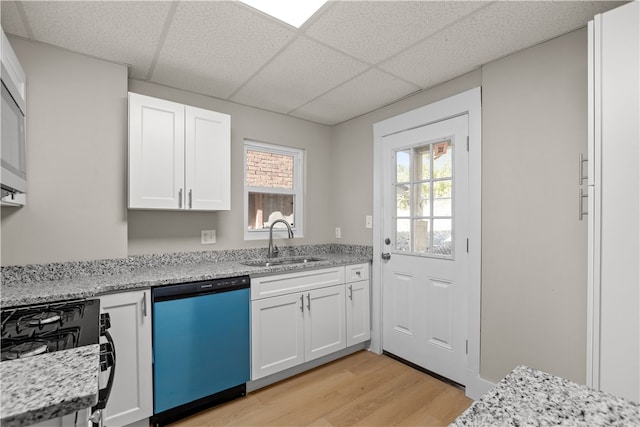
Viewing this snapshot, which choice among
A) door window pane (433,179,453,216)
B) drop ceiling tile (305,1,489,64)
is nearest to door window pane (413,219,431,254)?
door window pane (433,179,453,216)

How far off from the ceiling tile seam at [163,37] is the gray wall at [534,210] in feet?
6.48

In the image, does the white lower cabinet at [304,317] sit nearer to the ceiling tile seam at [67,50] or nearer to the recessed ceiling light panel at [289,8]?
the recessed ceiling light panel at [289,8]

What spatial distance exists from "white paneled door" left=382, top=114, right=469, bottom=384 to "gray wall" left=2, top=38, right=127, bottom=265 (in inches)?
86.1

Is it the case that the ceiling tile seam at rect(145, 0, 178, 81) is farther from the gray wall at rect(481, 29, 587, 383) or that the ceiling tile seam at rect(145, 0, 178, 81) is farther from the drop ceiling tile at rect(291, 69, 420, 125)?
the gray wall at rect(481, 29, 587, 383)

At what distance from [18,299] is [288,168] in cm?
234

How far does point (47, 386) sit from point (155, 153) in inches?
69.1

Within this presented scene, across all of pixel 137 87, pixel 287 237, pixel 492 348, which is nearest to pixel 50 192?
pixel 137 87

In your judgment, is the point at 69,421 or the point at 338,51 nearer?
the point at 69,421

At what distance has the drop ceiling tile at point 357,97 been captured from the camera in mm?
2436

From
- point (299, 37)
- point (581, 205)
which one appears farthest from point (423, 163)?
point (299, 37)

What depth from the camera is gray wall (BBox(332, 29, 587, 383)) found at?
5.82ft

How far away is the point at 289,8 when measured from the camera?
1580 millimetres

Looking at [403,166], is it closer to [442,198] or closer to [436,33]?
[442,198]

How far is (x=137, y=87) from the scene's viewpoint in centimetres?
239
